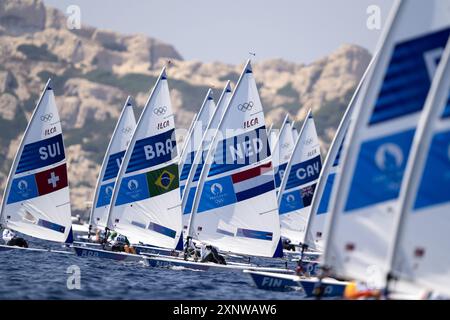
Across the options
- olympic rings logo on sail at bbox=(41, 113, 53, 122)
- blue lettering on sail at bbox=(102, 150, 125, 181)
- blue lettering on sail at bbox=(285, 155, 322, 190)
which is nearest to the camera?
olympic rings logo on sail at bbox=(41, 113, 53, 122)

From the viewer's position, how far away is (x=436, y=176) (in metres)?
17.2

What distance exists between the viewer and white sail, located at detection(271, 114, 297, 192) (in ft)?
217

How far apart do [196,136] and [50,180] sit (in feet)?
65.9

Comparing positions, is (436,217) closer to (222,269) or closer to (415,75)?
(415,75)

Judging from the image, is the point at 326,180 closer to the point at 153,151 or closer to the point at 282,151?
the point at 153,151

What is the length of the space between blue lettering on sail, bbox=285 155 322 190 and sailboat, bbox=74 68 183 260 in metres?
13.4

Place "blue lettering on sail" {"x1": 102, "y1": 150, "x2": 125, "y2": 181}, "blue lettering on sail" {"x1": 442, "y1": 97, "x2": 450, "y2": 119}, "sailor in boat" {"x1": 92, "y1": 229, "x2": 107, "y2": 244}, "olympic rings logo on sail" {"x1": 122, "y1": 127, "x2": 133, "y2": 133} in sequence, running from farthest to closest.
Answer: "olympic rings logo on sail" {"x1": 122, "y1": 127, "x2": 133, "y2": 133} < "blue lettering on sail" {"x1": 102, "y1": 150, "x2": 125, "y2": 181} < "sailor in boat" {"x1": 92, "y1": 229, "x2": 107, "y2": 244} < "blue lettering on sail" {"x1": 442, "y1": 97, "x2": 450, "y2": 119}

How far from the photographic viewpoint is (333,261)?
17453 millimetres

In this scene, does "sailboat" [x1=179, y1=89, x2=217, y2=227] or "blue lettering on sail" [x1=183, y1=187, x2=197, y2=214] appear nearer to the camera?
"blue lettering on sail" [x1=183, y1=187, x2=197, y2=214]

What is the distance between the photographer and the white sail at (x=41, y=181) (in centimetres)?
4131

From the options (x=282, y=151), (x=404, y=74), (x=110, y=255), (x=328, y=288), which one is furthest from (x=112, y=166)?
(x=404, y=74)

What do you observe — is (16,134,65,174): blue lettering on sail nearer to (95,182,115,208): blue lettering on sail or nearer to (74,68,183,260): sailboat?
(74,68,183,260): sailboat

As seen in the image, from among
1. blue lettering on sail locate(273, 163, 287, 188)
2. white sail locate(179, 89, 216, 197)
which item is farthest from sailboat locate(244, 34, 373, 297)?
blue lettering on sail locate(273, 163, 287, 188)
